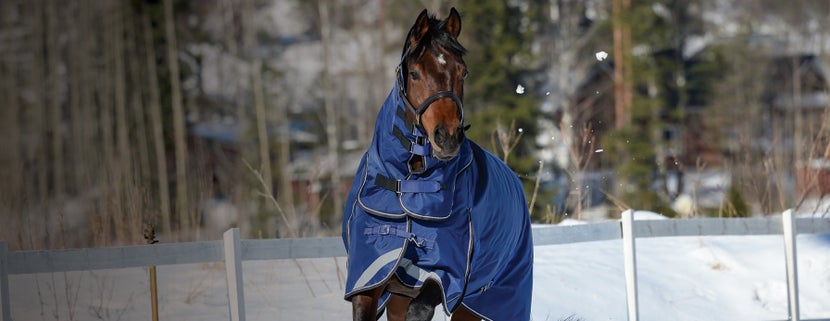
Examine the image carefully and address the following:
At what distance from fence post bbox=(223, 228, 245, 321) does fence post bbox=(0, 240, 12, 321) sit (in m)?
0.98

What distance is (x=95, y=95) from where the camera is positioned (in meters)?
26.4

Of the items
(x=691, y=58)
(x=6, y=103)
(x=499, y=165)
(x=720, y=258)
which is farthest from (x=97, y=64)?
(x=499, y=165)

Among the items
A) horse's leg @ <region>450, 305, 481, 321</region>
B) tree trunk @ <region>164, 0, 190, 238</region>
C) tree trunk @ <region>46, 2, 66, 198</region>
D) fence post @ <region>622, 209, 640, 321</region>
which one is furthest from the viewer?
tree trunk @ <region>46, 2, 66, 198</region>

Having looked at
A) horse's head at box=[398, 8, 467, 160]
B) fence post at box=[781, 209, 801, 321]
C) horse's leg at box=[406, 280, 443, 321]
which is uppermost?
horse's head at box=[398, 8, 467, 160]

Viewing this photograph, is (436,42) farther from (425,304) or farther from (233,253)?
(233,253)

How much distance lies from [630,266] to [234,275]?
2785mm

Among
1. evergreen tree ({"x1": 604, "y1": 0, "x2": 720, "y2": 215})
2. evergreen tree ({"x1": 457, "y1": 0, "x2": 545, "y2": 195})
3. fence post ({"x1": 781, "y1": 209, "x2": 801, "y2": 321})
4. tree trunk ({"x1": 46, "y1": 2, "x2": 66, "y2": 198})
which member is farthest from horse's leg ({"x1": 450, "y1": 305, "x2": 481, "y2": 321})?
tree trunk ({"x1": 46, "y1": 2, "x2": 66, "y2": 198})

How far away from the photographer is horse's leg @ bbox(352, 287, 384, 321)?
13.7 feet

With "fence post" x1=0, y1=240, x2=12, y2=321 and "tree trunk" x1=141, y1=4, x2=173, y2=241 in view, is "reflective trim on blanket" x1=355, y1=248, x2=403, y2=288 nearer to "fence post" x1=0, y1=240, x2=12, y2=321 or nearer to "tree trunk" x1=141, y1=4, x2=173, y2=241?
"fence post" x1=0, y1=240, x2=12, y2=321

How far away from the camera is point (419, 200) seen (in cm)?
414

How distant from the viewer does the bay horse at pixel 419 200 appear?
412 cm

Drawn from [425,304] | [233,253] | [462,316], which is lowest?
[462,316]

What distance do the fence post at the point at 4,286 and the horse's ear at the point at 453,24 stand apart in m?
2.20

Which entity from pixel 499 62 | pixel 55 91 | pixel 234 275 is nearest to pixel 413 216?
pixel 234 275
